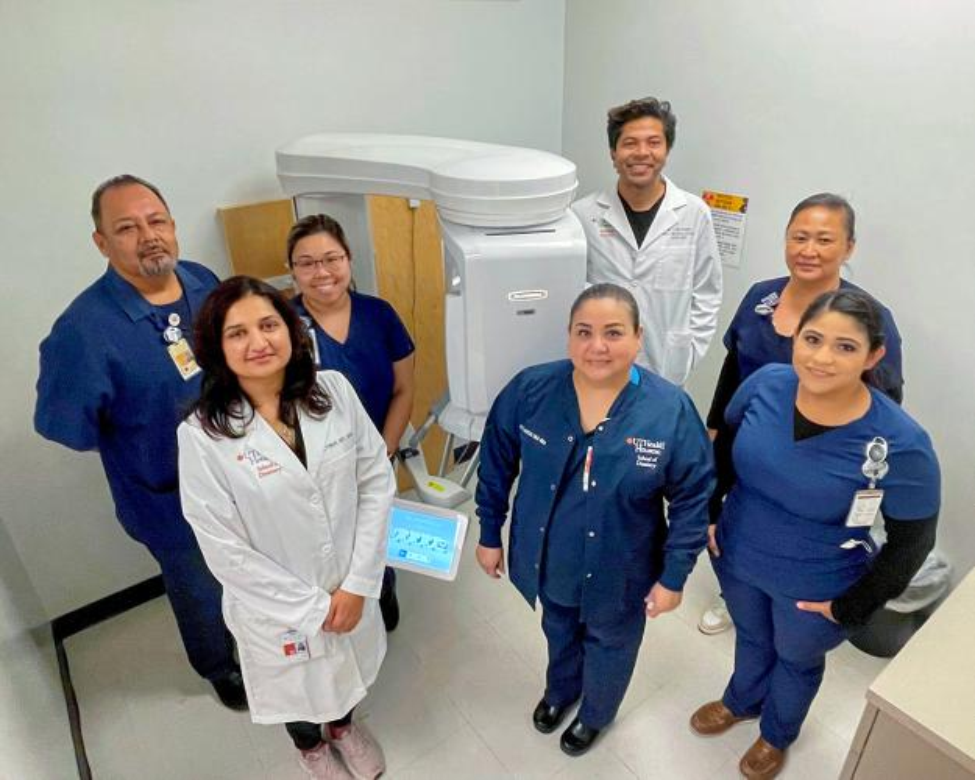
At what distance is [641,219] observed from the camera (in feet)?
6.41

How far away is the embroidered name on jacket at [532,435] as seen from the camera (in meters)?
1.41

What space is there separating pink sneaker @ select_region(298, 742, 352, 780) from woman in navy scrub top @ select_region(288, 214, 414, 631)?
2.67 feet

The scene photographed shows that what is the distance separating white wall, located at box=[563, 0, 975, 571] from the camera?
179 cm

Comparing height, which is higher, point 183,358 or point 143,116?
point 143,116

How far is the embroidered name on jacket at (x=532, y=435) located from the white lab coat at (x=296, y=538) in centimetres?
33

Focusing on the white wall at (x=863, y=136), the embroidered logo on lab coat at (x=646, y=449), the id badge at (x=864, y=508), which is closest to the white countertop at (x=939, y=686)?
the id badge at (x=864, y=508)

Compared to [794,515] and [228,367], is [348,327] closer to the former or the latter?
[228,367]

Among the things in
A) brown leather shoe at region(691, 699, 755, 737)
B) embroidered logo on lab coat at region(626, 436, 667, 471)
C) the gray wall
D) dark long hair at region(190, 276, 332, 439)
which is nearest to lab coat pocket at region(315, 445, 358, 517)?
dark long hair at region(190, 276, 332, 439)

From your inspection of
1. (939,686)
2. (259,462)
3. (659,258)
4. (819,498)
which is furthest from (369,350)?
(939,686)

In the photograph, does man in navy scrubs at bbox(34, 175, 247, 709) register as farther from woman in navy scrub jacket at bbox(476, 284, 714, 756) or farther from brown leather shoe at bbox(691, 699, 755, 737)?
brown leather shoe at bbox(691, 699, 755, 737)

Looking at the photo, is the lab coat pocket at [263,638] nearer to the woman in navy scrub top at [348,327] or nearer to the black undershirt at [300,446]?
the black undershirt at [300,446]

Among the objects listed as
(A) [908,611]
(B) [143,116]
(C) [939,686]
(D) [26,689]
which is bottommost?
(A) [908,611]

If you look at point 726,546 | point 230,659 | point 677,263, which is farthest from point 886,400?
point 230,659

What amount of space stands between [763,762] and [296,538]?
139 centimetres
